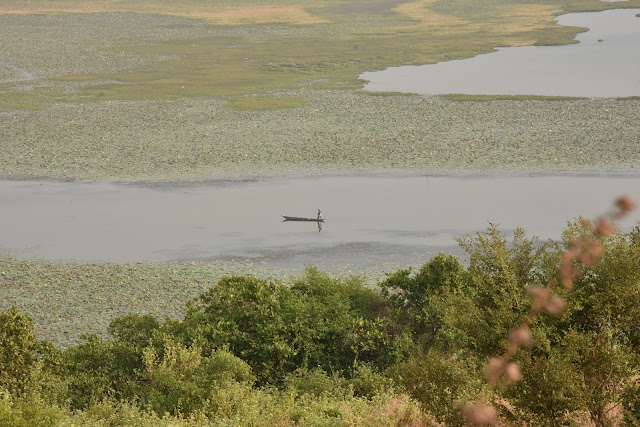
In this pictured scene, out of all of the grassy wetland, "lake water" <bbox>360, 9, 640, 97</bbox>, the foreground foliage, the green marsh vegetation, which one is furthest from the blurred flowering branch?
"lake water" <bbox>360, 9, 640, 97</bbox>

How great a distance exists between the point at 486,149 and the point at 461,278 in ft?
125

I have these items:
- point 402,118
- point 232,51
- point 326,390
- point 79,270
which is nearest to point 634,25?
point 232,51

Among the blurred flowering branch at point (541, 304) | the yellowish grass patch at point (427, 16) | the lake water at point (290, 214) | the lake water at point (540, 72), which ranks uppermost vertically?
the yellowish grass patch at point (427, 16)

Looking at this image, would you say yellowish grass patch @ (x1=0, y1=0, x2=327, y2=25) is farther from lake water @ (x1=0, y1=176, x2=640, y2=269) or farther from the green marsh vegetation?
lake water @ (x1=0, y1=176, x2=640, y2=269)

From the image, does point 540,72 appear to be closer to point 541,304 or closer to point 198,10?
point 198,10

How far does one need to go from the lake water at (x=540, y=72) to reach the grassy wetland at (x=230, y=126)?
3.83m

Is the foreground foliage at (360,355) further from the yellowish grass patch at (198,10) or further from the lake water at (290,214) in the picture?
the yellowish grass patch at (198,10)

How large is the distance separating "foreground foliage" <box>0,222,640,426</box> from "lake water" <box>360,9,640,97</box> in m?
65.1

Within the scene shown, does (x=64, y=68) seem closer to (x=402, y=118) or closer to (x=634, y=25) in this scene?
(x=402, y=118)

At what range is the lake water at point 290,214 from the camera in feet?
163

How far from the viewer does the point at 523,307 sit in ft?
61.2

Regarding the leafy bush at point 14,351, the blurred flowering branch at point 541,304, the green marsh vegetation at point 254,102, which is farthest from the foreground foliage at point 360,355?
the green marsh vegetation at point 254,102

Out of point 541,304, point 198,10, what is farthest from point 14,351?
point 198,10

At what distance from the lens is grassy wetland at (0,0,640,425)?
4262cm
